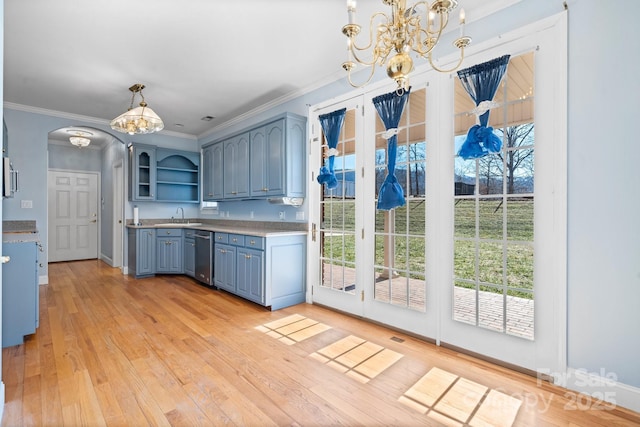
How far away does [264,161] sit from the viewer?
14.1 ft

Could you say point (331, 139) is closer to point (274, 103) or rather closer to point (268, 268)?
point (274, 103)

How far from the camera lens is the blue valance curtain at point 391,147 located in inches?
117

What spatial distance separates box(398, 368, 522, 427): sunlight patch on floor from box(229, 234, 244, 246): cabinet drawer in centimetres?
260

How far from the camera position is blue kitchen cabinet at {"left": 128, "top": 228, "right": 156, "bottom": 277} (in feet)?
17.5

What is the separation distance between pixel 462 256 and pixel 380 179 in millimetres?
1075

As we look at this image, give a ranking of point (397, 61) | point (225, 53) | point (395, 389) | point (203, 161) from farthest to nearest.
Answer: point (203, 161)
point (225, 53)
point (395, 389)
point (397, 61)

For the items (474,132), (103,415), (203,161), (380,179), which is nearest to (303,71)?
(380,179)

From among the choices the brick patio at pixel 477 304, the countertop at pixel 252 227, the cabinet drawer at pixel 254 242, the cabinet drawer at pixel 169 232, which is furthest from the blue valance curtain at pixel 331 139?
the cabinet drawer at pixel 169 232

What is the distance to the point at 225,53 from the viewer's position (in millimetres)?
3207

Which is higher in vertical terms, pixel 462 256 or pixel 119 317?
pixel 462 256

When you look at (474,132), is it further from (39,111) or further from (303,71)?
(39,111)

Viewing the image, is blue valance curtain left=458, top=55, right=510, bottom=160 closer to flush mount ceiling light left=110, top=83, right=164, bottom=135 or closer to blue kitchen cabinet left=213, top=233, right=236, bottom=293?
blue kitchen cabinet left=213, top=233, right=236, bottom=293

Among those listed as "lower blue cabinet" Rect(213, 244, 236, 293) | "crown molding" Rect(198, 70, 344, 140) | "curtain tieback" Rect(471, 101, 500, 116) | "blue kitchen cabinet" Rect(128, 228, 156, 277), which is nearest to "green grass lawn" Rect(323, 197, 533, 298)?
"curtain tieback" Rect(471, 101, 500, 116)

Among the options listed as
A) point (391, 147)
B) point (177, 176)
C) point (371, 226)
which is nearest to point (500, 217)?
point (391, 147)
